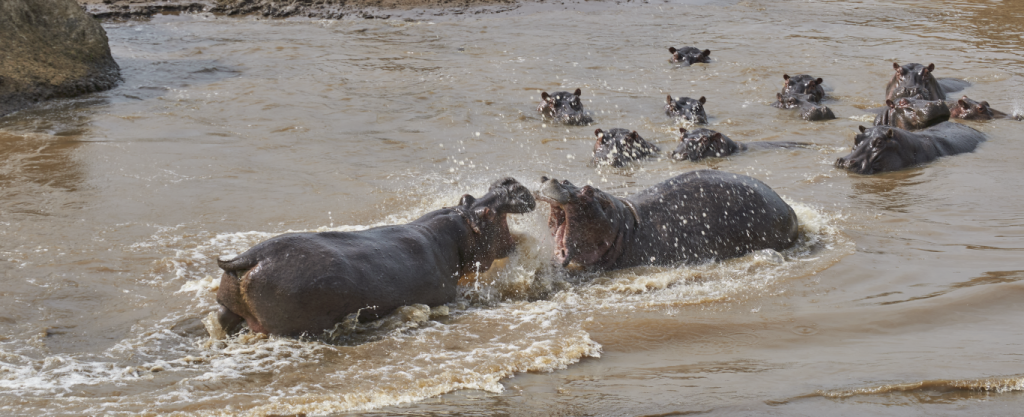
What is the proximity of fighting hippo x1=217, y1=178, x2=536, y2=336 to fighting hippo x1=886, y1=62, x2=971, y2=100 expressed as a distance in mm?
8238

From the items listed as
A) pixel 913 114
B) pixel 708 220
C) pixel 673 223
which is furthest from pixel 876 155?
pixel 673 223

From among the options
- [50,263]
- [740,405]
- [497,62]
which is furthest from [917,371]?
[497,62]

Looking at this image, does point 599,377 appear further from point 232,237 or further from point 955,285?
point 232,237

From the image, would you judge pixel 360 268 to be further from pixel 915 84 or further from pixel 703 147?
pixel 915 84

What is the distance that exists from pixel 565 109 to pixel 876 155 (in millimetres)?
3833

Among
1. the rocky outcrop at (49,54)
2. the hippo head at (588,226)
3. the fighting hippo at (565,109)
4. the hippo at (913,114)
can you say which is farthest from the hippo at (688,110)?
the rocky outcrop at (49,54)

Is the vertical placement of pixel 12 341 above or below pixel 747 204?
below

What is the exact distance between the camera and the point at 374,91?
12203mm

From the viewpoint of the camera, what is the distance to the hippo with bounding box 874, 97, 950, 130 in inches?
408

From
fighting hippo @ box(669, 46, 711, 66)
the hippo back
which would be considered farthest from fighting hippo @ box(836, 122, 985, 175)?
fighting hippo @ box(669, 46, 711, 66)

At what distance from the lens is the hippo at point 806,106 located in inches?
435

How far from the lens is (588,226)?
559cm

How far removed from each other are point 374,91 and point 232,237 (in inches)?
243

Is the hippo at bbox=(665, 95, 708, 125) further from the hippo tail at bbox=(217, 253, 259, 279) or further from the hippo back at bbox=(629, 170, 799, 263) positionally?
the hippo tail at bbox=(217, 253, 259, 279)
